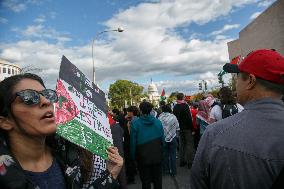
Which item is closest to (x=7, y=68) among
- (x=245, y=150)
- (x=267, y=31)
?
(x=267, y=31)

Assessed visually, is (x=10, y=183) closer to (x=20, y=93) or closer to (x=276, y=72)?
(x=20, y=93)

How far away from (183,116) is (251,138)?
27.1ft

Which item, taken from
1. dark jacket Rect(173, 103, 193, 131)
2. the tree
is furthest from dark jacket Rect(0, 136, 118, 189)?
the tree

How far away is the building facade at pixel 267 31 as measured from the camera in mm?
37938

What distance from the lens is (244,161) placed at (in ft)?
7.29

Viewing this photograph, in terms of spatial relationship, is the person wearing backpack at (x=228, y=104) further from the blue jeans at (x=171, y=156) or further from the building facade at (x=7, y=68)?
the building facade at (x=7, y=68)

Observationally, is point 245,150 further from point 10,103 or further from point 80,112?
point 10,103

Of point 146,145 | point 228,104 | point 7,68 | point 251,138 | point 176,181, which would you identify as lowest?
point 176,181

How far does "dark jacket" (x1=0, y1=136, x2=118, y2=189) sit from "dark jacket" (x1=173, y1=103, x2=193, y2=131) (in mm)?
8142

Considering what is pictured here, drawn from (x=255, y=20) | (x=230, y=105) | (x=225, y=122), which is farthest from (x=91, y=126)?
(x=255, y=20)

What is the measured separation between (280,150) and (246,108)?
0.38 meters

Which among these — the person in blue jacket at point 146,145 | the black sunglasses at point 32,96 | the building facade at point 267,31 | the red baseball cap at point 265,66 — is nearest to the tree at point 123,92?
the building facade at point 267,31

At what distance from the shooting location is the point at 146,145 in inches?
277

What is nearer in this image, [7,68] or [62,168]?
[62,168]
